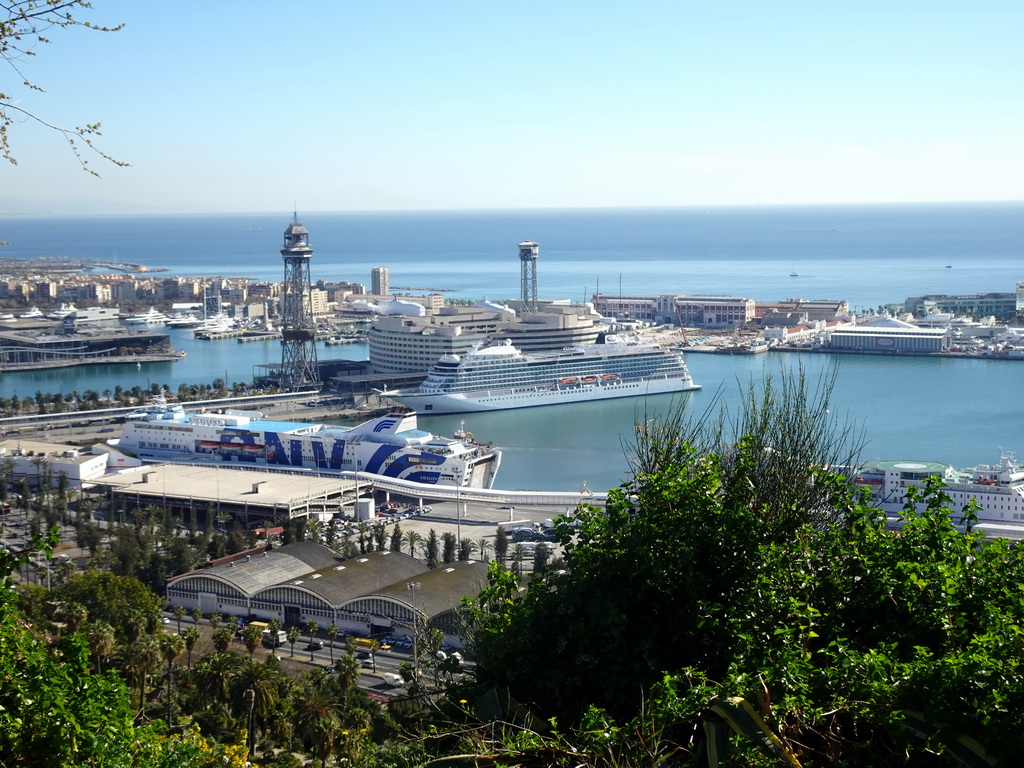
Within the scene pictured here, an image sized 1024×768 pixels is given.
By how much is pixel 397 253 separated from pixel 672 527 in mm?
62274

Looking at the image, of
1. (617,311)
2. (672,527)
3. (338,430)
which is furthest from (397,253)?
(672,527)

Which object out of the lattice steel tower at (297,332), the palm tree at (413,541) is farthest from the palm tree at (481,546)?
the lattice steel tower at (297,332)

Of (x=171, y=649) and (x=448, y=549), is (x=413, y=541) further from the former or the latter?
(x=171, y=649)

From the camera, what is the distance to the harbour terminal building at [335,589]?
24.7ft

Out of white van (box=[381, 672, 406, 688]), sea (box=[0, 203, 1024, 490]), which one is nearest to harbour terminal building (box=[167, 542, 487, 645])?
white van (box=[381, 672, 406, 688])

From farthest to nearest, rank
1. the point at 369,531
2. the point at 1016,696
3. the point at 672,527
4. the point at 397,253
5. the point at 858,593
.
Result: the point at 397,253 → the point at 369,531 → the point at 672,527 → the point at 858,593 → the point at 1016,696

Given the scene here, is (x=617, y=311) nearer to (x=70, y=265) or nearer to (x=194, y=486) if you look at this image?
(x=194, y=486)

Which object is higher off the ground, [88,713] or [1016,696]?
[1016,696]

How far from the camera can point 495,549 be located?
9266mm

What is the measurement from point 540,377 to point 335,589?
10.6 metres

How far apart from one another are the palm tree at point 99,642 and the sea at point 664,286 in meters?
2.71

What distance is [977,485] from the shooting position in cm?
977

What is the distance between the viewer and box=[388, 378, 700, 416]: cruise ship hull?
1764 cm

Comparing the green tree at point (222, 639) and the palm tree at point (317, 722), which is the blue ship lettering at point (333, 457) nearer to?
the green tree at point (222, 639)
